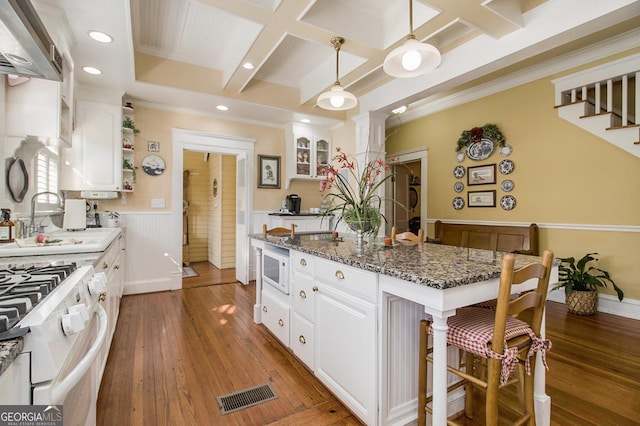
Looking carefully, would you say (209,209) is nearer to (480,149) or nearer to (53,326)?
(480,149)

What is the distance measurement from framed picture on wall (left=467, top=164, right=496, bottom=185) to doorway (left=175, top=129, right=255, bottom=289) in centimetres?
340

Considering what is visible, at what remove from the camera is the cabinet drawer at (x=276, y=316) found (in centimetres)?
240

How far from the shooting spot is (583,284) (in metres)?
3.24

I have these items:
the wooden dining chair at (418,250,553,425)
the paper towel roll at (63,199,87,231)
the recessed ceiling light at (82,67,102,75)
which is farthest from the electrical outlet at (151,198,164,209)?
the wooden dining chair at (418,250,553,425)

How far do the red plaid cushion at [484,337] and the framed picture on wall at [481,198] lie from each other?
330cm

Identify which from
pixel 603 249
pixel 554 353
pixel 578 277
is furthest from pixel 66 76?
pixel 603 249

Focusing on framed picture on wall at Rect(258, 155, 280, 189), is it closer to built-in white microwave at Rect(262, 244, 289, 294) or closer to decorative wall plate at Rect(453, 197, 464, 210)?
built-in white microwave at Rect(262, 244, 289, 294)

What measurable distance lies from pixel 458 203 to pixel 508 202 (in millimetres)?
761

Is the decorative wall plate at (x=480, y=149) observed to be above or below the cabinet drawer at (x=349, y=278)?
above

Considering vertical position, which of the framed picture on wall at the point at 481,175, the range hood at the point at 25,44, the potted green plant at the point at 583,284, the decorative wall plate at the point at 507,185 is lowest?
the potted green plant at the point at 583,284

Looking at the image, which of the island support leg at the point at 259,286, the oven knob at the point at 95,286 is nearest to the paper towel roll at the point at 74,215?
the island support leg at the point at 259,286

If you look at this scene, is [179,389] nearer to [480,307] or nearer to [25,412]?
[25,412]

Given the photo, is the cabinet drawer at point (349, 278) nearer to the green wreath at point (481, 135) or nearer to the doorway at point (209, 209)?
the green wreath at point (481, 135)

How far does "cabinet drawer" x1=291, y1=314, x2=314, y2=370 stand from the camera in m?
2.04
